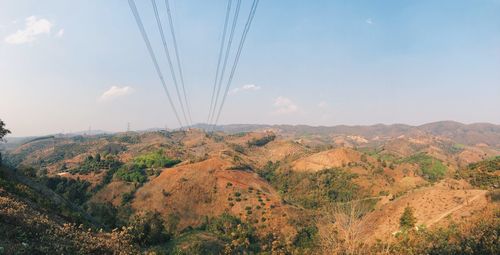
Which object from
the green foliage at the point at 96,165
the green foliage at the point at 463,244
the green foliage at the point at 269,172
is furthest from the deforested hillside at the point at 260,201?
the green foliage at the point at 269,172

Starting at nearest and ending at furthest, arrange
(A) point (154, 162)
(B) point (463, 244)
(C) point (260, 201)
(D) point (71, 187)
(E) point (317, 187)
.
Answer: (B) point (463, 244)
(C) point (260, 201)
(D) point (71, 187)
(E) point (317, 187)
(A) point (154, 162)

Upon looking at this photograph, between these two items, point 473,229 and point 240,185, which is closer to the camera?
point 473,229

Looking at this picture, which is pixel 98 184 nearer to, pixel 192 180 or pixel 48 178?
pixel 48 178

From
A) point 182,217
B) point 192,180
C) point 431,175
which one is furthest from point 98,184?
point 431,175

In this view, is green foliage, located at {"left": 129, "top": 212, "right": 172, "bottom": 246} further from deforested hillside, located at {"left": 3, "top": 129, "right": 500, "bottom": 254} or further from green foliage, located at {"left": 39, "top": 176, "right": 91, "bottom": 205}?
green foliage, located at {"left": 39, "top": 176, "right": 91, "bottom": 205}

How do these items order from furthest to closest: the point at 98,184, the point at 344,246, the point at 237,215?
the point at 98,184 < the point at 237,215 < the point at 344,246

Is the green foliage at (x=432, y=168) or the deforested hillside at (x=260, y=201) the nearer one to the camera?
the deforested hillside at (x=260, y=201)

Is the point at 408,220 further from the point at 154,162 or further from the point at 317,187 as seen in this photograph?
the point at 154,162

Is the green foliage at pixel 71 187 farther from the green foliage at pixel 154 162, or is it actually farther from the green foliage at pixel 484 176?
Answer: the green foliage at pixel 484 176

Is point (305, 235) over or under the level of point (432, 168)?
over

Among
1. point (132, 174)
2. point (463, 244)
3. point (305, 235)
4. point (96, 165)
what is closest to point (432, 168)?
point (305, 235)

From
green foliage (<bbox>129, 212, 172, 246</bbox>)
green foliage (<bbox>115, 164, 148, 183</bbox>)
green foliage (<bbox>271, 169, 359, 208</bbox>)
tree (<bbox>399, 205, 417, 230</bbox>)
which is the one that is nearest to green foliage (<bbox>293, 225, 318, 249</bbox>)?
tree (<bbox>399, 205, 417, 230</bbox>)
